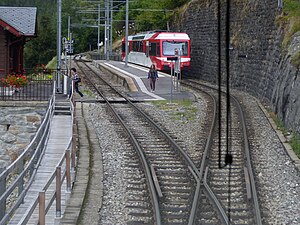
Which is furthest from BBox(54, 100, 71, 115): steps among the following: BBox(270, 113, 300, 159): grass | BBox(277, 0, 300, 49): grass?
BBox(277, 0, 300, 49): grass

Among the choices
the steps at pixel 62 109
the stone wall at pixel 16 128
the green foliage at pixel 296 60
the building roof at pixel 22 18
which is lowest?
the stone wall at pixel 16 128

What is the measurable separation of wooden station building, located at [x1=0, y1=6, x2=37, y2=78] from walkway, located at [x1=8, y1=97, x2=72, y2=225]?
6.06 m

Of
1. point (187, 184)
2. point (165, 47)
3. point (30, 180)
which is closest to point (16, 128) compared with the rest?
point (30, 180)

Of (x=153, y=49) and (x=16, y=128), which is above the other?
(x=153, y=49)

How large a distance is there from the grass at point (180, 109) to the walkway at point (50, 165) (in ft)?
12.6

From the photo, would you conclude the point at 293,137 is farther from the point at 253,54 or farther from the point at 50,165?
the point at 253,54

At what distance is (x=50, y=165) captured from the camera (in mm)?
12984

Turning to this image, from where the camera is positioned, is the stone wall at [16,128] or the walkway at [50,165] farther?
the stone wall at [16,128]

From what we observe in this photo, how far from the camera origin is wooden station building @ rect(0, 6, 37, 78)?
24.8m

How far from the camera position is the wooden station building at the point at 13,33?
81.4 feet

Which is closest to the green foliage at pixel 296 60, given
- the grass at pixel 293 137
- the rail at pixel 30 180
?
the grass at pixel 293 137

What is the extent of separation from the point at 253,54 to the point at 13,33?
13.2m

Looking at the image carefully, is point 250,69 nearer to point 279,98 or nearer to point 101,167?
point 279,98

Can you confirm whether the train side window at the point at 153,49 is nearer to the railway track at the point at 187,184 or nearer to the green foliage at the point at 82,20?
the green foliage at the point at 82,20
